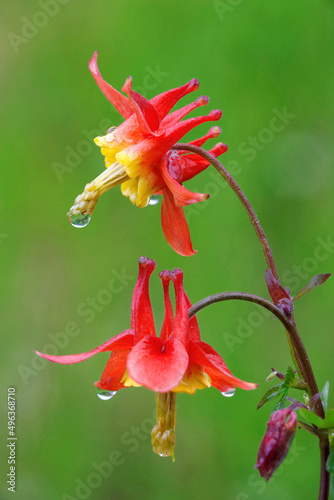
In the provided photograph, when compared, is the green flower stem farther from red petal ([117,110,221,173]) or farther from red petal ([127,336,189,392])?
red petal ([117,110,221,173])

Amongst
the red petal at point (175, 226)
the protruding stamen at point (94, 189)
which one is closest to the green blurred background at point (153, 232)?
the red petal at point (175, 226)

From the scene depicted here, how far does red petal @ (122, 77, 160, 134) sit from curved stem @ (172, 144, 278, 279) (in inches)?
2.9

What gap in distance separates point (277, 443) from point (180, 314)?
0.33 metres

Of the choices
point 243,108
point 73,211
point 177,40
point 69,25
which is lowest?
point 73,211

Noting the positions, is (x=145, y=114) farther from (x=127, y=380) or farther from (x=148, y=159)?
(x=127, y=380)

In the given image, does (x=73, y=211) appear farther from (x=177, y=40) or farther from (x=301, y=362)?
(x=177, y=40)

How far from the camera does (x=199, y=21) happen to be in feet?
11.5

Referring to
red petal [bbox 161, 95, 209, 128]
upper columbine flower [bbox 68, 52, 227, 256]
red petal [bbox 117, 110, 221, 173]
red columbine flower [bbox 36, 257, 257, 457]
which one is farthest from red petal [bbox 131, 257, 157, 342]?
red petal [bbox 161, 95, 209, 128]

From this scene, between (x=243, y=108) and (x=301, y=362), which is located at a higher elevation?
(x=243, y=108)

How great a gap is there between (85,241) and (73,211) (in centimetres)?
183

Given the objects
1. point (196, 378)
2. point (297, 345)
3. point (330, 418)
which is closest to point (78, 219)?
point (196, 378)

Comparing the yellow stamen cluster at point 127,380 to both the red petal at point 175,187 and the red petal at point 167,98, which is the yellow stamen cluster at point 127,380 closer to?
the red petal at point 175,187

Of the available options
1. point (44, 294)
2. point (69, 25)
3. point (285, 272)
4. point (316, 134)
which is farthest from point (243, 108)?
point (44, 294)

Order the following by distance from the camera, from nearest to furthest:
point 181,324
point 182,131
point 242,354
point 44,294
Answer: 1. point 181,324
2. point 182,131
3. point 242,354
4. point 44,294
